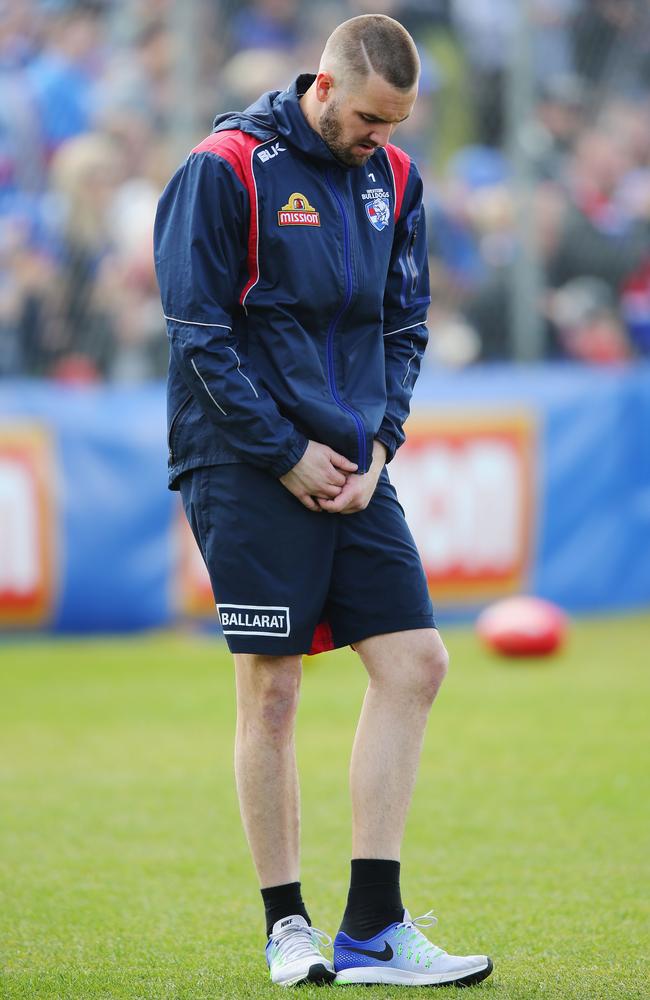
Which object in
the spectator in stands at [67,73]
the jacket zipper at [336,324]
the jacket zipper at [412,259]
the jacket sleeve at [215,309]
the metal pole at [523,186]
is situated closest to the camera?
the jacket sleeve at [215,309]

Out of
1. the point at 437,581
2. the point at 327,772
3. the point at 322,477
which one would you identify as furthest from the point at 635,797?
the point at 437,581

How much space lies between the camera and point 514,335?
1012cm

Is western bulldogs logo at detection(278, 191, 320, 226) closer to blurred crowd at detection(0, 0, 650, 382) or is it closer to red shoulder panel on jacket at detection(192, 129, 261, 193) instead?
red shoulder panel on jacket at detection(192, 129, 261, 193)

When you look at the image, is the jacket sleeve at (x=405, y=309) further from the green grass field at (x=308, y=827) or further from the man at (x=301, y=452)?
the green grass field at (x=308, y=827)

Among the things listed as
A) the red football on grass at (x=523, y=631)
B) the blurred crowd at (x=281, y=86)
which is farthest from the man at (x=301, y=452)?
the blurred crowd at (x=281, y=86)

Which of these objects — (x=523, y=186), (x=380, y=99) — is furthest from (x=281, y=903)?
(x=523, y=186)

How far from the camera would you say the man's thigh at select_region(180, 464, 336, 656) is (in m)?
3.44

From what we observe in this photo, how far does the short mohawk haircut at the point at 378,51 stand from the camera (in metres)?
3.38

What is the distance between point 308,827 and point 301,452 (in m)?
2.00

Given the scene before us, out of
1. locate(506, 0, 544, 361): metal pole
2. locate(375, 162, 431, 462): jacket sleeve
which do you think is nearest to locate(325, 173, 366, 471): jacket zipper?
locate(375, 162, 431, 462): jacket sleeve

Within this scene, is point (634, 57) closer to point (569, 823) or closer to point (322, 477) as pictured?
point (569, 823)

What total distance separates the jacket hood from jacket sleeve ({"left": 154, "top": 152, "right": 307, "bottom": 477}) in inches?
6.1

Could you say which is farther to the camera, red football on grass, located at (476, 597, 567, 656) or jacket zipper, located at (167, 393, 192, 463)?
red football on grass, located at (476, 597, 567, 656)

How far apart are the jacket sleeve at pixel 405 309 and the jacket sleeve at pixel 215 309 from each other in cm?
37
